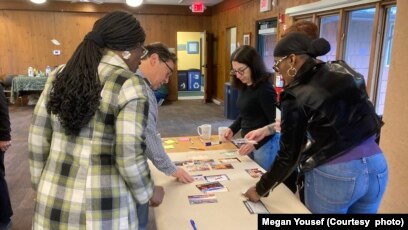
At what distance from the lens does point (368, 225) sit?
0.97 m

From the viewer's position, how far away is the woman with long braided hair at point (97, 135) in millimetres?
898

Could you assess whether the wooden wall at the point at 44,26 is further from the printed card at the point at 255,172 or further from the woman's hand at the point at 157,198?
the woman's hand at the point at 157,198

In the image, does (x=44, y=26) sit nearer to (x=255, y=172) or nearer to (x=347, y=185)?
(x=255, y=172)

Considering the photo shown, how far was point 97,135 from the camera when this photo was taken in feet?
2.98

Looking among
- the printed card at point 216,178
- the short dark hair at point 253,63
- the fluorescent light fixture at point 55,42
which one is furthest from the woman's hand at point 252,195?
the fluorescent light fixture at point 55,42

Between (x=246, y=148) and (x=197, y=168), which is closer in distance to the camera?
(x=197, y=168)

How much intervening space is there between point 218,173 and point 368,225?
0.75m

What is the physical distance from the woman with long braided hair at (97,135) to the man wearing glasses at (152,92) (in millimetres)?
355

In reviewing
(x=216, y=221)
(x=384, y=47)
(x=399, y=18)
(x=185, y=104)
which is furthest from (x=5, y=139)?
(x=185, y=104)

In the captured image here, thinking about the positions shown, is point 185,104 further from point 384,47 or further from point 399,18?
point 399,18

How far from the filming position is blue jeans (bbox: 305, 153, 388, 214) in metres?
1.17

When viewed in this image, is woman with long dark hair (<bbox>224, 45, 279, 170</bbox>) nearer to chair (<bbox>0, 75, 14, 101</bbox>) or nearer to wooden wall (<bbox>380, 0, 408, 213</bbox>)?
wooden wall (<bbox>380, 0, 408, 213</bbox>)

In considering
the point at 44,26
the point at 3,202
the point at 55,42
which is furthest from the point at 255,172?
the point at 44,26

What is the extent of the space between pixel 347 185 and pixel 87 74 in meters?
1.00
